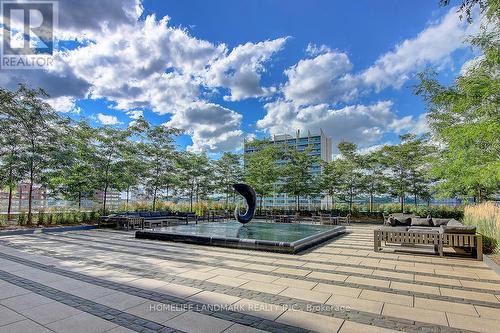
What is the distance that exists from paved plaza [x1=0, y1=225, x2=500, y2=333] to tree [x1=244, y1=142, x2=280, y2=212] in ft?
43.8

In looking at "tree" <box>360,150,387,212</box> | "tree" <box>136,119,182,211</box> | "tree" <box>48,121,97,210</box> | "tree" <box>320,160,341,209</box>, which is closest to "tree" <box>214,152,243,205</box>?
"tree" <box>136,119,182,211</box>

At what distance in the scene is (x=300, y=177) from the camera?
2009cm

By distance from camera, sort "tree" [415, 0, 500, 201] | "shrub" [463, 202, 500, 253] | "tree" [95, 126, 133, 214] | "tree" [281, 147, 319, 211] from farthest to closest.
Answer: "tree" [281, 147, 319, 211] → "tree" [95, 126, 133, 214] → "shrub" [463, 202, 500, 253] → "tree" [415, 0, 500, 201]

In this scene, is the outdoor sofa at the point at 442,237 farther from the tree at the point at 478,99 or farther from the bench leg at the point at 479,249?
the tree at the point at 478,99

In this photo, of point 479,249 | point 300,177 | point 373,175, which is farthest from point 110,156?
point 373,175

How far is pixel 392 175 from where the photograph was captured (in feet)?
61.5

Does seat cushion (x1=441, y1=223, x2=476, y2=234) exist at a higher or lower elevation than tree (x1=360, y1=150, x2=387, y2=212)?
lower

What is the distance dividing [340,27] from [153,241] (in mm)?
11377

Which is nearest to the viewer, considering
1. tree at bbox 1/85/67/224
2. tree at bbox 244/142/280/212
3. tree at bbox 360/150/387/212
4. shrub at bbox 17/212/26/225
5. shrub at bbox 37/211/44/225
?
tree at bbox 1/85/67/224

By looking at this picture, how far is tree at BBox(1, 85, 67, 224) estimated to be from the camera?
11.3 metres

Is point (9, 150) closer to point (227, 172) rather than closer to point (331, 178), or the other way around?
point (227, 172)

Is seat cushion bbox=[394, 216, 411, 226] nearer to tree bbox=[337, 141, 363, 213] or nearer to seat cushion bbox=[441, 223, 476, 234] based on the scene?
seat cushion bbox=[441, 223, 476, 234]

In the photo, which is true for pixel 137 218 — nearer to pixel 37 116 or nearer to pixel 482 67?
pixel 37 116

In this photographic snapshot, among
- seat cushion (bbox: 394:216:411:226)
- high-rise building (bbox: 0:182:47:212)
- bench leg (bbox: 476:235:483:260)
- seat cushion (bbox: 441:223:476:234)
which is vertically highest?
high-rise building (bbox: 0:182:47:212)
